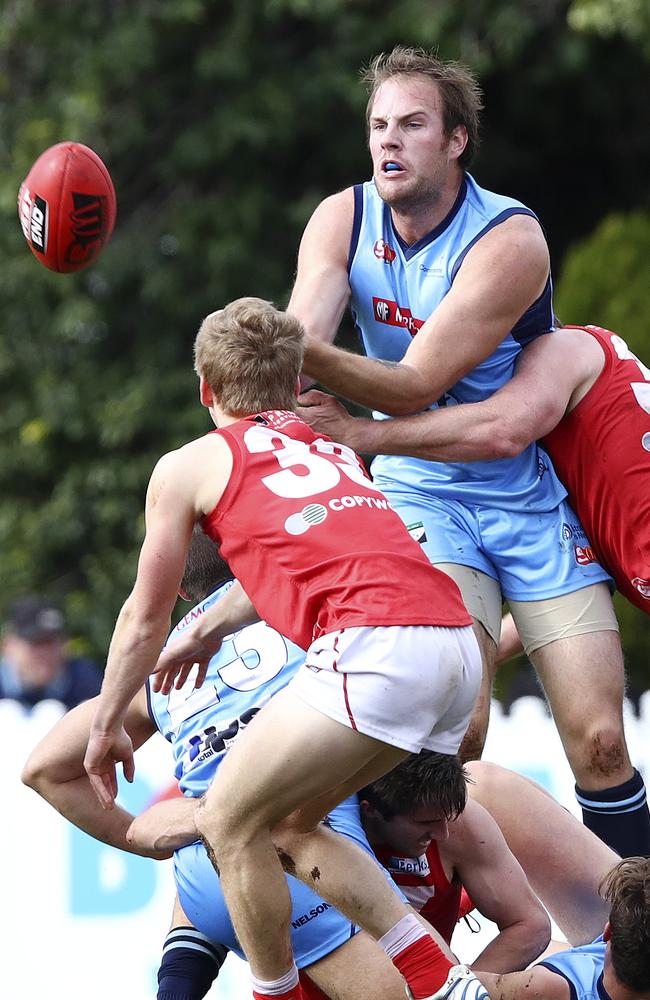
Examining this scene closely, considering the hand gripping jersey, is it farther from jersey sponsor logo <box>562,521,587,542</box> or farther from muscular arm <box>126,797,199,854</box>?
jersey sponsor logo <box>562,521,587,542</box>

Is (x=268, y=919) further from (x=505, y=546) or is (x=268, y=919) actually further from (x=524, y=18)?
(x=524, y=18)

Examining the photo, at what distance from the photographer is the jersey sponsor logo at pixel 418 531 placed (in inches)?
178

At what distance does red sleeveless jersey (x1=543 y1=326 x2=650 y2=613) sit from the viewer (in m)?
4.60

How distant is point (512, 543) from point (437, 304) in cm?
73

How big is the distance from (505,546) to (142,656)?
1.32 metres

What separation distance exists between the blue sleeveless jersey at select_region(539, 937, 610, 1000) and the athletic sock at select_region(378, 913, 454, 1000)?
0.32 metres

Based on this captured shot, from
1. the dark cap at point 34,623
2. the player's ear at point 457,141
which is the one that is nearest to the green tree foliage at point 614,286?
the dark cap at point 34,623

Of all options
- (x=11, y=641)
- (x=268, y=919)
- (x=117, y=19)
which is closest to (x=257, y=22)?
(x=117, y=19)

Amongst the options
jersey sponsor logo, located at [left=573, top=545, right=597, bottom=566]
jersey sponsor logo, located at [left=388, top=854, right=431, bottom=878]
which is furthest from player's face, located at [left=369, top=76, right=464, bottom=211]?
jersey sponsor logo, located at [left=388, top=854, right=431, bottom=878]

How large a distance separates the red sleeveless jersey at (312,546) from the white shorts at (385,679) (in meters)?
0.04

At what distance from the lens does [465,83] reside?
4.59 metres

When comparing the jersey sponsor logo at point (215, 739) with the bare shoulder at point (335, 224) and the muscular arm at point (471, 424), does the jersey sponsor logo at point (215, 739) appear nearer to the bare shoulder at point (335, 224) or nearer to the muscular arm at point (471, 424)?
the muscular arm at point (471, 424)

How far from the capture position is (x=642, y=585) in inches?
182

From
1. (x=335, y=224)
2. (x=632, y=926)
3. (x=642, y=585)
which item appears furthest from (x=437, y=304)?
(x=632, y=926)
